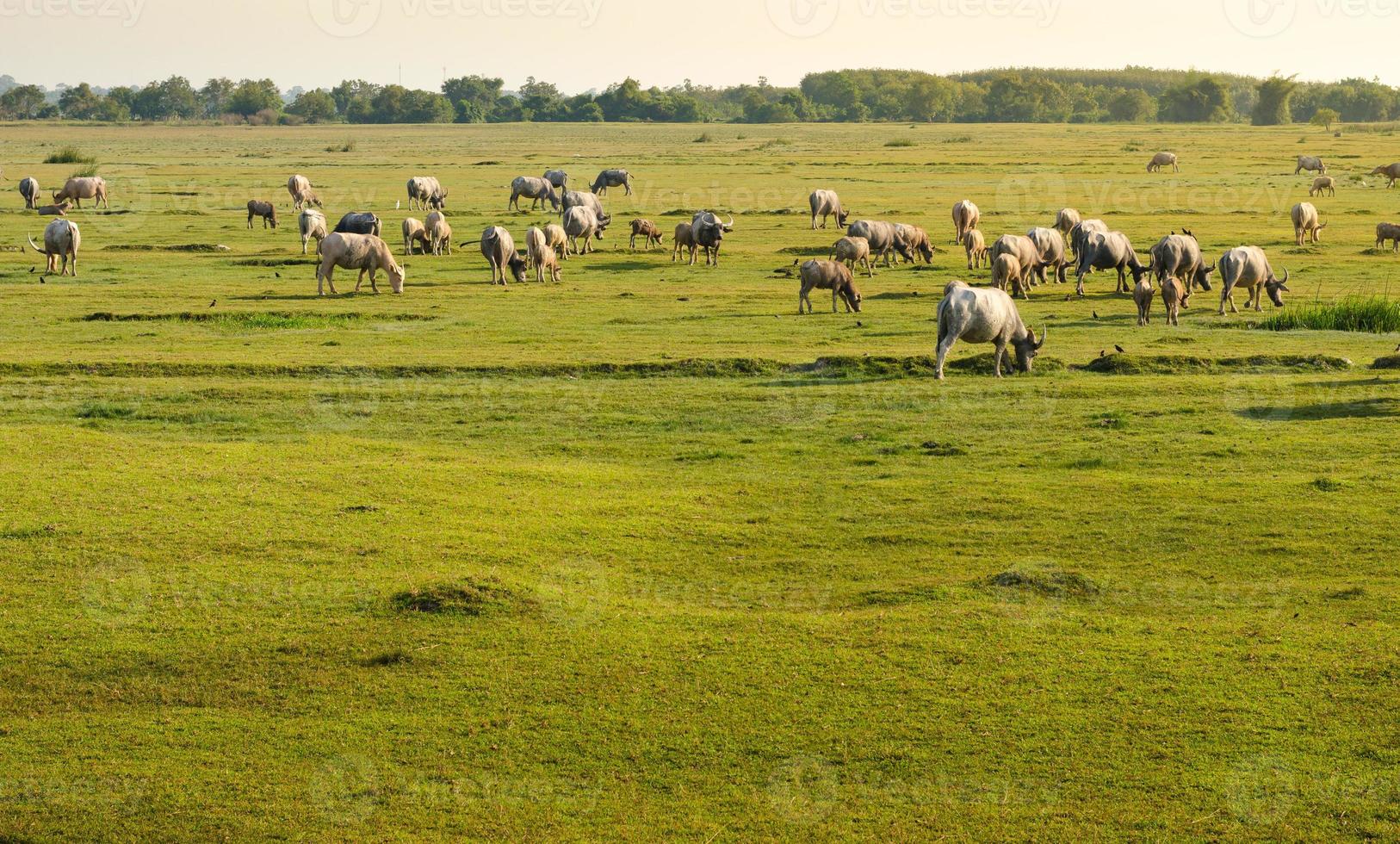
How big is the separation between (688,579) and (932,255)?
23380 millimetres

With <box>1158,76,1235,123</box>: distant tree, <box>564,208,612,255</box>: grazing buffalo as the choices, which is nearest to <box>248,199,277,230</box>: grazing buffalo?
<box>564,208,612,255</box>: grazing buffalo

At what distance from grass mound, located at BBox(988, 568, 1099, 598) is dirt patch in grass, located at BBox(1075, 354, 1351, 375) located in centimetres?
875

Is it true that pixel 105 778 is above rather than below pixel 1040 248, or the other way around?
below

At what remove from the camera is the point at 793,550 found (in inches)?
467

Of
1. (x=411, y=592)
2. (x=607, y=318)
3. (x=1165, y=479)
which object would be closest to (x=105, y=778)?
(x=411, y=592)

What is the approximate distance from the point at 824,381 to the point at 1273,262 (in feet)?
56.6

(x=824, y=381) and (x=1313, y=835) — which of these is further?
(x=824, y=381)

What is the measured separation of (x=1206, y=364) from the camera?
19594 mm

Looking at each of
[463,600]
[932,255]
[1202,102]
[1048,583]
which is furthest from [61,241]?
[1202,102]

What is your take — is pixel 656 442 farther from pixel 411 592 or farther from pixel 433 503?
pixel 411 592

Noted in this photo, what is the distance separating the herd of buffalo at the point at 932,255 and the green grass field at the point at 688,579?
2.64 feet

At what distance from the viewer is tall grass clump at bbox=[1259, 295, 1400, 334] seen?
2236 cm

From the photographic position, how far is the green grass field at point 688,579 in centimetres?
784

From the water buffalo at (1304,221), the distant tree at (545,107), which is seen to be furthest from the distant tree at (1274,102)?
the water buffalo at (1304,221)
